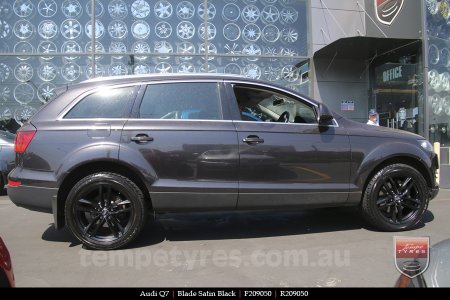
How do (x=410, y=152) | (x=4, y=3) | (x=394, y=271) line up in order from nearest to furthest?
(x=394, y=271), (x=410, y=152), (x=4, y=3)

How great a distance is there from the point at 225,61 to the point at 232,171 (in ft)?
27.8

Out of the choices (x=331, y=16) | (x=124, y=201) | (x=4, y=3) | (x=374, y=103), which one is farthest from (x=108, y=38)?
(x=124, y=201)

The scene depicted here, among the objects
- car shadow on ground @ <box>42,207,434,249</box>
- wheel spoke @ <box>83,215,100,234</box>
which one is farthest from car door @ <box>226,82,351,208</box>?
wheel spoke @ <box>83,215,100,234</box>

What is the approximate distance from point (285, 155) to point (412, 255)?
272 centimetres

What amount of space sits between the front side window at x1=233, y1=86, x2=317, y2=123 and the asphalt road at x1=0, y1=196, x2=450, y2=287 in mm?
1374

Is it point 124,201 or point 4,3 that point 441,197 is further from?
point 4,3

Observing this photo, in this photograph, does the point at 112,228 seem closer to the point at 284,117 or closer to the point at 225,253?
the point at 225,253

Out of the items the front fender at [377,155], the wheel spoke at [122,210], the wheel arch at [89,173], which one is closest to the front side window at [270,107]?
the front fender at [377,155]

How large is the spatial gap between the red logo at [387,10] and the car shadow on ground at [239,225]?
7.14m

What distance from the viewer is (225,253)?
4.38 meters

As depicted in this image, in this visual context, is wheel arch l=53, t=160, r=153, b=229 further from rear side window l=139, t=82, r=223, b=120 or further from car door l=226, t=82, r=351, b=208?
car door l=226, t=82, r=351, b=208

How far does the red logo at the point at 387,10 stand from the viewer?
1159cm

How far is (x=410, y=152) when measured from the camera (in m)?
5.09

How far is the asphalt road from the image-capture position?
12.0ft
